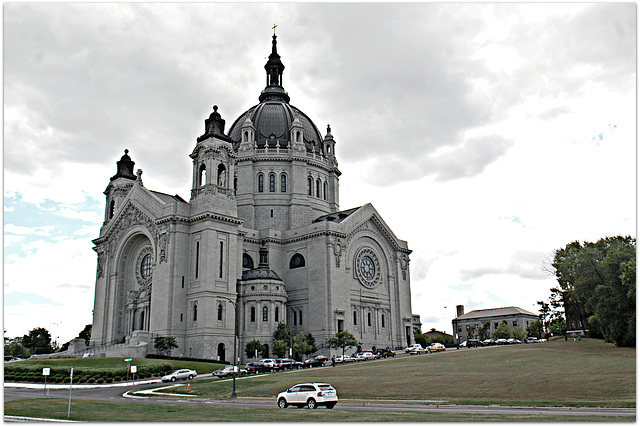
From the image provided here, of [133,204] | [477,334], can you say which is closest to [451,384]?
[133,204]

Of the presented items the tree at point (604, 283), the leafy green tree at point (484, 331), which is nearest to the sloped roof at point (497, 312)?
the leafy green tree at point (484, 331)

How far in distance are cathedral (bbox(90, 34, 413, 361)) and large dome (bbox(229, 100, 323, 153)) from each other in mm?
221

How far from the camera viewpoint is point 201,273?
7075 centimetres

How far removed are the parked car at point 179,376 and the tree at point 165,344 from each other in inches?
547

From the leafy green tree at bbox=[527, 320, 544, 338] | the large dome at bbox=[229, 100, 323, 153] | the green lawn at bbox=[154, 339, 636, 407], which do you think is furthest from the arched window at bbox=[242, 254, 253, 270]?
the leafy green tree at bbox=[527, 320, 544, 338]

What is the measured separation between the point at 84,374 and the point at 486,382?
34.0 metres

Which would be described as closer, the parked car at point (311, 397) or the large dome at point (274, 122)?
the parked car at point (311, 397)

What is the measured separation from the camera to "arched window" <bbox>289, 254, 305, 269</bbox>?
83.5 metres

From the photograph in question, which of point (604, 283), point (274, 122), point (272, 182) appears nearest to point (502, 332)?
point (604, 283)

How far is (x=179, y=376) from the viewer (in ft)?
168

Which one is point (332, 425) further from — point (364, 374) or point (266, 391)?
point (364, 374)

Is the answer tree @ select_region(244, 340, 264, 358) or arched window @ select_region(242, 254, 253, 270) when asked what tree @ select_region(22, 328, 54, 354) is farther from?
tree @ select_region(244, 340, 264, 358)

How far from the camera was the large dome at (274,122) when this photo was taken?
9662 centimetres

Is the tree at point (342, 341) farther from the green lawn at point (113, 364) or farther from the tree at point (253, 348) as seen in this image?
the green lawn at point (113, 364)
